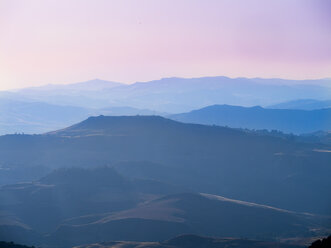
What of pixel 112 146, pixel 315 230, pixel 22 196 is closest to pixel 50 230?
pixel 22 196

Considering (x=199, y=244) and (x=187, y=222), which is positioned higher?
(x=199, y=244)

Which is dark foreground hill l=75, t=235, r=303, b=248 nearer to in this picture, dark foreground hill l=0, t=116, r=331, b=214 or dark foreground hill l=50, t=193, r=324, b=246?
dark foreground hill l=50, t=193, r=324, b=246

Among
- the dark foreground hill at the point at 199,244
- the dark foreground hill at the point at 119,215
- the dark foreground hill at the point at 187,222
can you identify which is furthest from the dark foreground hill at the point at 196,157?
the dark foreground hill at the point at 199,244

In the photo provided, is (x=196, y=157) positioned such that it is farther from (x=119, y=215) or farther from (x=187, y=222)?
(x=187, y=222)

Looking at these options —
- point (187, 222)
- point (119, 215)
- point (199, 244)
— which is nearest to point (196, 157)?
point (119, 215)

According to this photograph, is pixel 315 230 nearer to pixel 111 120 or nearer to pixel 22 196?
pixel 22 196

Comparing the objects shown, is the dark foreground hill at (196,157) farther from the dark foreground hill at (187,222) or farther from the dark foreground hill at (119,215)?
the dark foreground hill at (187,222)

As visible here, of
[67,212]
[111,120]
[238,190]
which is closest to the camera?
[67,212]

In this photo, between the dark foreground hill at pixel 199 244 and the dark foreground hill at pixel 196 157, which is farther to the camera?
the dark foreground hill at pixel 196 157
